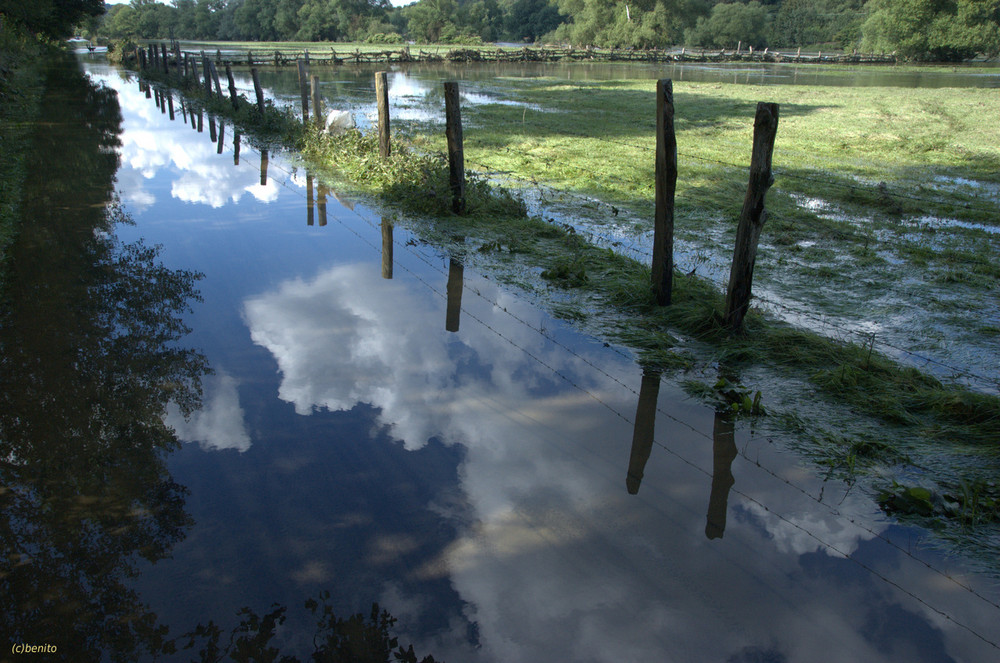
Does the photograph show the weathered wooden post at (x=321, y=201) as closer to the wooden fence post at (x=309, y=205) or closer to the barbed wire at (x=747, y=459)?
the wooden fence post at (x=309, y=205)

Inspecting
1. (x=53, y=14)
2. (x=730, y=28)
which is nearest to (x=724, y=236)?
Result: (x=53, y=14)

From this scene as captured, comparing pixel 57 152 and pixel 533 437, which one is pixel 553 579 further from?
pixel 57 152

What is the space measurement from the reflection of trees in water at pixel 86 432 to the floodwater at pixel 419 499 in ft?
0.06

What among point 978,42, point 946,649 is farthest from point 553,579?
point 978,42

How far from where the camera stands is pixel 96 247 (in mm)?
8195

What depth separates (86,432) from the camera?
441cm

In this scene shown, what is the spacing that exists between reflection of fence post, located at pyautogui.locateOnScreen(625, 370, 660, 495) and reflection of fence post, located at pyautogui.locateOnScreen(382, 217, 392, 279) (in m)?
3.59

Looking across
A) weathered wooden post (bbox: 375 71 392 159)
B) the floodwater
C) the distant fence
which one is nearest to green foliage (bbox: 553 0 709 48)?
the distant fence

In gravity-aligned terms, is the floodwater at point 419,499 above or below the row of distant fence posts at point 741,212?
below

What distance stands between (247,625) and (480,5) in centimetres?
12640

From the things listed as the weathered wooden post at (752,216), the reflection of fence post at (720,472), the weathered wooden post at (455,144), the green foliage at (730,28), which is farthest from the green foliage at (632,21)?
the reflection of fence post at (720,472)

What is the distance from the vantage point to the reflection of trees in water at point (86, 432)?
10.2 ft

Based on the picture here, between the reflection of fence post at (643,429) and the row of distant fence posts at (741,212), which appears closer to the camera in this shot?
the reflection of fence post at (643,429)

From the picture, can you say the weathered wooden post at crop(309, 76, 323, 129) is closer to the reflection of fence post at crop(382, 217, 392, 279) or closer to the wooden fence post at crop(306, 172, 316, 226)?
the wooden fence post at crop(306, 172, 316, 226)
